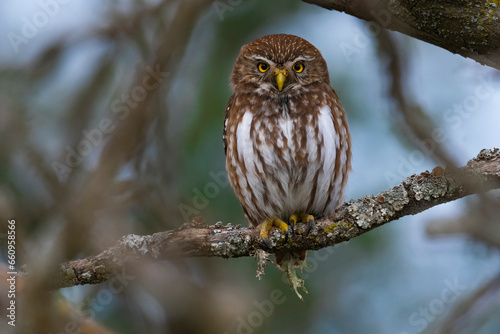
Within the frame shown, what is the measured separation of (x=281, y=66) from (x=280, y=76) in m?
0.13

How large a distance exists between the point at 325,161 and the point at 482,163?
1.33m

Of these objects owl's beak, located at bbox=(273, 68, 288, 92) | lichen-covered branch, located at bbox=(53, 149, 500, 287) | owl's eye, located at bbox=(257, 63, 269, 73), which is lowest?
lichen-covered branch, located at bbox=(53, 149, 500, 287)

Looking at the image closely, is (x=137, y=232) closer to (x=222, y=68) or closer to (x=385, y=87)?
(x=385, y=87)

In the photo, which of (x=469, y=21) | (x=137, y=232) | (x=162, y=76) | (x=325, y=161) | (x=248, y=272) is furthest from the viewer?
(x=248, y=272)

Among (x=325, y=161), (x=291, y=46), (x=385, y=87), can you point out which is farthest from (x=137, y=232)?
(x=291, y=46)

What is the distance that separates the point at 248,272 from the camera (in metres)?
5.20

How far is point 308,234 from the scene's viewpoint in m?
3.82

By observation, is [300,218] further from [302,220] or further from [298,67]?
[298,67]

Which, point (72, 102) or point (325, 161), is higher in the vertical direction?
point (72, 102)

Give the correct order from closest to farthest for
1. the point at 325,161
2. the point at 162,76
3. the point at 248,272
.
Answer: the point at 162,76 → the point at 325,161 → the point at 248,272

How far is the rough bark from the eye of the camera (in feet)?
8.98

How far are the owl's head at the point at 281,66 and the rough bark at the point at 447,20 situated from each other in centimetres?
144

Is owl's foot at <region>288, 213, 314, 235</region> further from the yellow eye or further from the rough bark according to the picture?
the rough bark

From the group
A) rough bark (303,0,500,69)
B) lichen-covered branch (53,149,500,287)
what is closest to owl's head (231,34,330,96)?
lichen-covered branch (53,149,500,287)
